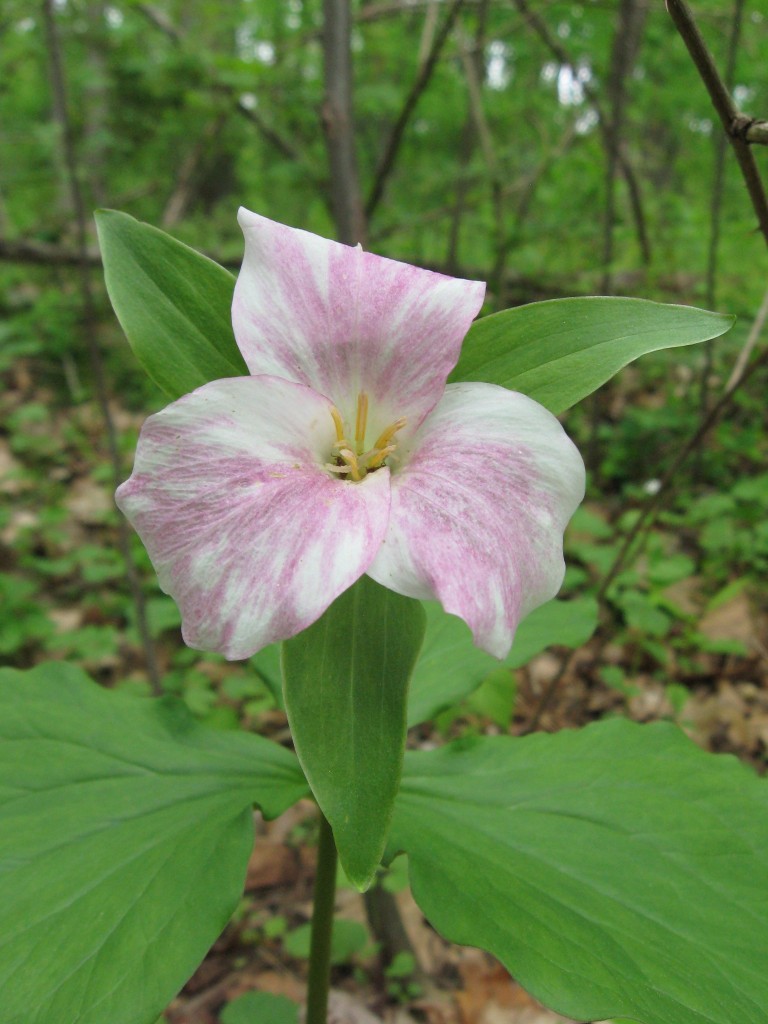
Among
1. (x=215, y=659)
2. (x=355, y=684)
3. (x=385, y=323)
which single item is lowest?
(x=215, y=659)

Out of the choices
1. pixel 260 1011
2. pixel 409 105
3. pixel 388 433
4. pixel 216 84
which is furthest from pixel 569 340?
pixel 216 84

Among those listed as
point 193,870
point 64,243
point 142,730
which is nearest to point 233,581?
point 193,870

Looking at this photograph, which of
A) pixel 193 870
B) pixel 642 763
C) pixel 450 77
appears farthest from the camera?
pixel 450 77

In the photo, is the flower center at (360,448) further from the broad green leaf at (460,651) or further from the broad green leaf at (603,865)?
the broad green leaf at (603,865)

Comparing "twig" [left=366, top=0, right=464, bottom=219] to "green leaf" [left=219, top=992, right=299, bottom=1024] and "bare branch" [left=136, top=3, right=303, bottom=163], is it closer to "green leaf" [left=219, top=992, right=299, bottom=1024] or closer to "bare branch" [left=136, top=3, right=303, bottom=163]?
"bare branch" [left=136, top=3, right=303, bottom=163]

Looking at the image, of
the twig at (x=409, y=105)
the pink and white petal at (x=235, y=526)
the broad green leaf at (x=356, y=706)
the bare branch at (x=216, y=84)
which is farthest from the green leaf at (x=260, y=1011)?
the bare branch at (x=216, y=84)

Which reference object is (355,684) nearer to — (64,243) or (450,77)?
(64,243)
